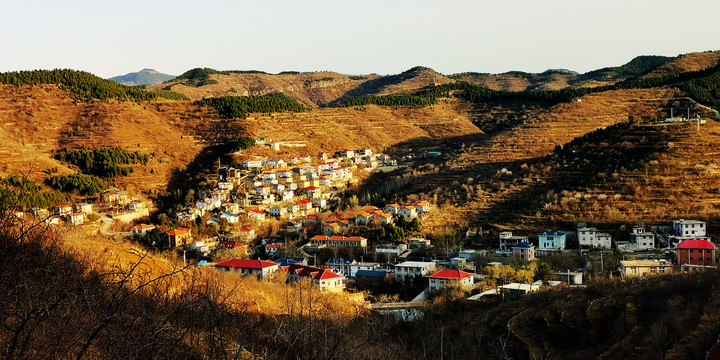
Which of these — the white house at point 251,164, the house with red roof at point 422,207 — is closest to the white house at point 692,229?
the house with red roof at point 422,207

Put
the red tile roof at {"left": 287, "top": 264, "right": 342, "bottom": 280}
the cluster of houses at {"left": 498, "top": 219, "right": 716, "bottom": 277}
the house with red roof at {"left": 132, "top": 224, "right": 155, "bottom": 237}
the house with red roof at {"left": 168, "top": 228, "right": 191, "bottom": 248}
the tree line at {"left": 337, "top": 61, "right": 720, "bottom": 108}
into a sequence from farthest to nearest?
1. the tree line at {"left": 337, "top": 61, "right": 720, "bottom": 108}
2. the house with red roof at {"left": 132, "top": 224, "right": 155, "bottom": 237}
3. the house with red roof at {"left": 168, "top": 228, "right": 191, "bottom": 248}
4. the red tile roof at {"left": 287, "top": 264, "right": 342, "bottom": 280}
5. the cluster of houses at {"left": 498, "top": 219, "right": 716, "bottom": 277}

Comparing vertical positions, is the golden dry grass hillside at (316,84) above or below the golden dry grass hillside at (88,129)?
above

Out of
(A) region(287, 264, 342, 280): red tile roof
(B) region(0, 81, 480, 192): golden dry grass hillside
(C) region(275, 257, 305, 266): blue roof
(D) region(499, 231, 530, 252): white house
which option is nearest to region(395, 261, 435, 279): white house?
(A) region(287, 264, 342, 280): red tile roof

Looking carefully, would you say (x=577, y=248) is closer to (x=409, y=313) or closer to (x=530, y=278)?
(x=530, y=278)

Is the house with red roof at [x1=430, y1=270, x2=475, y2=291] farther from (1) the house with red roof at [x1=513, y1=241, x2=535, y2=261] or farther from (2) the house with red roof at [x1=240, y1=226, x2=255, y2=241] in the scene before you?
(2) the house with red roof at [x1=240, y1=226, x2=255, y2=241]

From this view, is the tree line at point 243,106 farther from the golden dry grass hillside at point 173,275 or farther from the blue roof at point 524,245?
the golden dry grass hillside at point 173,275
